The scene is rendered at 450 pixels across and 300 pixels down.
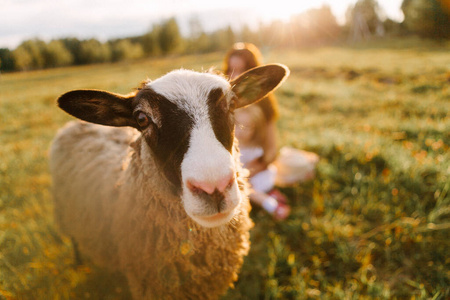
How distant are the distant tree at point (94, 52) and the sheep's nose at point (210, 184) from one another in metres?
68.6

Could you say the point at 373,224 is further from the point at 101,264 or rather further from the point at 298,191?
the point at 101,264

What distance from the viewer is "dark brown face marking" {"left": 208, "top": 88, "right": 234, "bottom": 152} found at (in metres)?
1.58

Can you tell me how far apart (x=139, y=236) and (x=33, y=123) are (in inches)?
399

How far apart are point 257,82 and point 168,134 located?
884 mm

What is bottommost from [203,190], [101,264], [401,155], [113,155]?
[101,264]

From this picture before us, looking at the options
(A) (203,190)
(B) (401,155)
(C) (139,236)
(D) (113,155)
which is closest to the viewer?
(A) (203,190)

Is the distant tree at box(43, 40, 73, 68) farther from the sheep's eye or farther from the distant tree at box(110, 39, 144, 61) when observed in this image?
the sheep's eye

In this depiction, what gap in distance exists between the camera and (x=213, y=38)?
233ft

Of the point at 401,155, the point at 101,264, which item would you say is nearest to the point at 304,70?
the point at 401,155

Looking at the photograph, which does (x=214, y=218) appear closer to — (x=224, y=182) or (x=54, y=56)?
(x=224, y=182)

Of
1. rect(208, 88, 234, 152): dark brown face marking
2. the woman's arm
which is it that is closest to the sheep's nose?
rect(208, 88, 234, 152): dark brown face marking

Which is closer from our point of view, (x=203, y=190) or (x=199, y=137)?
(x=203, y=190)

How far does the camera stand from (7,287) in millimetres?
2432

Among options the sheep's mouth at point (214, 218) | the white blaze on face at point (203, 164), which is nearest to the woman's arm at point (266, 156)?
the white blaze on face at point (203, 164)
